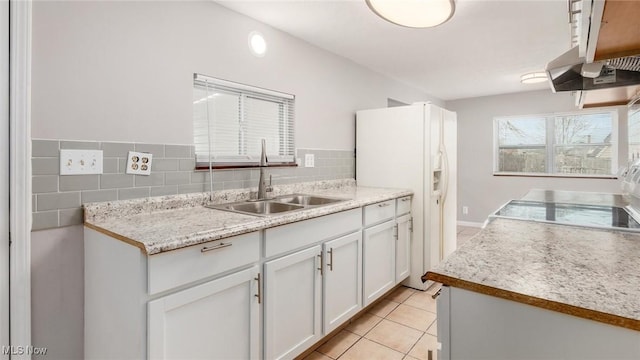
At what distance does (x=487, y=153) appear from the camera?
17.5 ft

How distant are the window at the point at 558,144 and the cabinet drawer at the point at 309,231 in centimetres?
415

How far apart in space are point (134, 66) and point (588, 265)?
6.93ft

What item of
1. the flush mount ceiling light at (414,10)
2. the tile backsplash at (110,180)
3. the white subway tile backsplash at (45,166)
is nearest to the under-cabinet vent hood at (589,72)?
the flush mount ceiling light at (414,10)

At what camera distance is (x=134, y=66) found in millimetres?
1711

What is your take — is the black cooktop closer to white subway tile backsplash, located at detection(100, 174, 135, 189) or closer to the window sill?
white subway tile backsplash, located at detection(100, 174, 135, 189)

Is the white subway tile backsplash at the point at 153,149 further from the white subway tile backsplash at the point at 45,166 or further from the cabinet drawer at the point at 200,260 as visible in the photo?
the cabinet drawer at the point at 200,260

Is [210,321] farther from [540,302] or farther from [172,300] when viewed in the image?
[540,302]

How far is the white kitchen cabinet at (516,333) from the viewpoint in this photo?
0.69 meters

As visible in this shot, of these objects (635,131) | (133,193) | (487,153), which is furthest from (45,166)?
(487,153)

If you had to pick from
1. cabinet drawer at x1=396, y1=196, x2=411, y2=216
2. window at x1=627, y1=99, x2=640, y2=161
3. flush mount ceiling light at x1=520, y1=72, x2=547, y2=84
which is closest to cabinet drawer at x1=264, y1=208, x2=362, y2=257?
cabinet drawer at x1=396, y1=196, x2=411, y2=216

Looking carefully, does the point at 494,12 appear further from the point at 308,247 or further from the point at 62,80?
A: the point at 62,80

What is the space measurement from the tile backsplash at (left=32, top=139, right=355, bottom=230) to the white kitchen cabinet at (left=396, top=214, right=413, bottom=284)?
1.34m

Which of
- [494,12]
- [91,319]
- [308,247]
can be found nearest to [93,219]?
[91,319]

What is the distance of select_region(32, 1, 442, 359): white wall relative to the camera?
1435 millimetres
